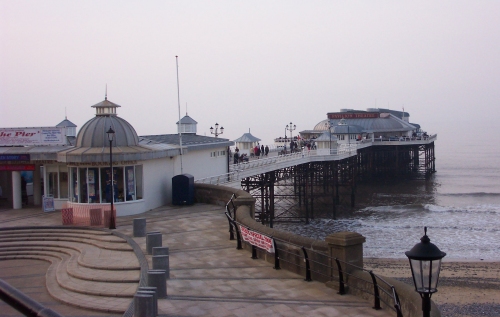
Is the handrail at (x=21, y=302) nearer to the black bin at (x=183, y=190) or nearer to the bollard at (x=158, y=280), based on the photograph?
the bollard at (x=158, y=280)

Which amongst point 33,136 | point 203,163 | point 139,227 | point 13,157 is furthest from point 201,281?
point 203,163

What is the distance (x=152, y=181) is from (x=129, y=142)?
1535 mm

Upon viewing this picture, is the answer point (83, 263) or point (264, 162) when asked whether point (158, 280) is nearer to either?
point (83, 263)

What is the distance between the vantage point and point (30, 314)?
2.76 m

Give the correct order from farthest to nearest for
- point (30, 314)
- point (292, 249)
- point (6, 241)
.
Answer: point (6, 241) → point (292, 249) → point (30, 314)

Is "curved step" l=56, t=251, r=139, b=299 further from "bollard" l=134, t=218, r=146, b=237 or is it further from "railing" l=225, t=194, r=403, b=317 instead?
"bollard" l=134, t=218, r=146, b=237

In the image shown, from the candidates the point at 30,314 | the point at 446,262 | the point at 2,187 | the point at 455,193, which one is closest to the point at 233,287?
the point at 30,314

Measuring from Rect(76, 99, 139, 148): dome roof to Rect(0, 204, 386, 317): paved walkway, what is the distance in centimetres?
393

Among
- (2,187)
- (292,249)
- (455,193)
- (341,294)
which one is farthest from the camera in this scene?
(455,193)

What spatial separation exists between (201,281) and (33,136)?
46.2ft

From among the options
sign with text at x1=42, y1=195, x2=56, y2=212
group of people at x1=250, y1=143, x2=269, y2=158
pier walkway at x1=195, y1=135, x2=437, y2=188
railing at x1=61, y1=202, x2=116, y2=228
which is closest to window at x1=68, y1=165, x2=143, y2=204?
railing at x1=61, y1=202, x2=116, y2=228

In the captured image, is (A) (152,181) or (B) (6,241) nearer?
(B) (6,241)

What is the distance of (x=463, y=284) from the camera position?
754 inches

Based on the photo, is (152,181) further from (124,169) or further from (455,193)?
(455,193)
